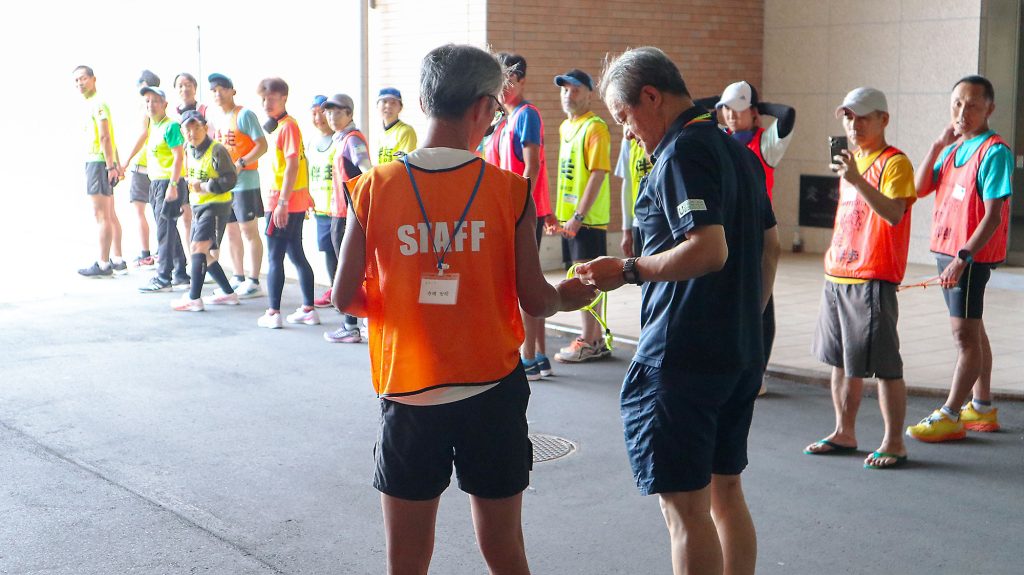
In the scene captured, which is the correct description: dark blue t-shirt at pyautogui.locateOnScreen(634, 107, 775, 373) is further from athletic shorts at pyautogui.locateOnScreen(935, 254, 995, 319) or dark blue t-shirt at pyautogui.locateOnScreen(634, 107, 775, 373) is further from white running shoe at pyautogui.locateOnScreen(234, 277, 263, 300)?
white running shoe at pyautogui.locateOnScreen(234, 277, 263, 300)

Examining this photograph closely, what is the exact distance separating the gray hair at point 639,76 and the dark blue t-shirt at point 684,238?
102 mm

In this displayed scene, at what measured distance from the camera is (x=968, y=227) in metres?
6.27

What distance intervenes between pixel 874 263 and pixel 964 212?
2.96 feet

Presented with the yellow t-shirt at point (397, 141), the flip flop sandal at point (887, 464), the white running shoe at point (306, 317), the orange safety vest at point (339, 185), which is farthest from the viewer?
the white running shoe at point (306, 317)

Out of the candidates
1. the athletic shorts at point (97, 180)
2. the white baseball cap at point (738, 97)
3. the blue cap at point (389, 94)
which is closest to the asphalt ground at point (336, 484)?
the white baseball cap at point (738, 97)

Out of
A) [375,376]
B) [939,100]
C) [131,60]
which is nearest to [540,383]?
[375,376]

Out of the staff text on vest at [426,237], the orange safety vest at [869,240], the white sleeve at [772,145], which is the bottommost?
the orange safety vest at [869,240]

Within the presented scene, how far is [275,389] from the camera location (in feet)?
25.5

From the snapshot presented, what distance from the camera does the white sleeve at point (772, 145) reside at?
6844mm

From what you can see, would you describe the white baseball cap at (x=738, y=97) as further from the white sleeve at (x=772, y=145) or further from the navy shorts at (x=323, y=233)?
the navy shorts at (x=323, y=233)

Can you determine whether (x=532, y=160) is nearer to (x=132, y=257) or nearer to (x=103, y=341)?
(x=103, y=341)

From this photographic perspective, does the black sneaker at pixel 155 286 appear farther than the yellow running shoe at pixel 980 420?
Yes

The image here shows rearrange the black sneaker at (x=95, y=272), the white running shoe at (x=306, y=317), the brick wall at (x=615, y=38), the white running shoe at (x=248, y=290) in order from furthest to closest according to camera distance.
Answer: the black sneaker at (x=95, y=272) < the brick wall at (x=615, y=38) < the white running shoe at (x=248, y=290) < the white running shoe at (x=306, y=317)

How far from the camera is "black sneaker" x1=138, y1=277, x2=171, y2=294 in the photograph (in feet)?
38.9
